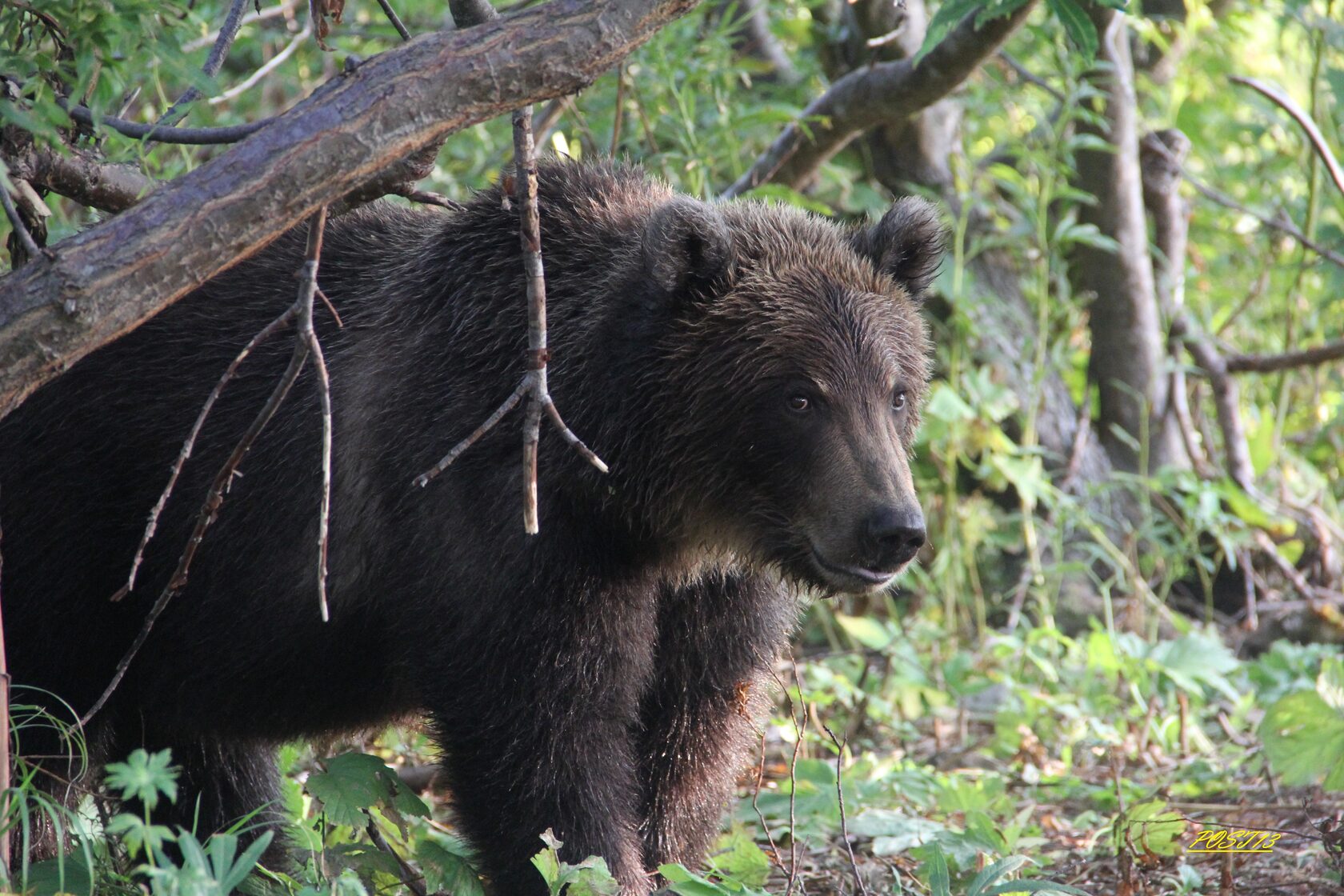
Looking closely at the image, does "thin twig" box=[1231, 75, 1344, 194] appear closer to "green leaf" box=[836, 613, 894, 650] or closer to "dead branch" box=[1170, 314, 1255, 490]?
"dead branch" box=[1170, 314, 1255, 490]

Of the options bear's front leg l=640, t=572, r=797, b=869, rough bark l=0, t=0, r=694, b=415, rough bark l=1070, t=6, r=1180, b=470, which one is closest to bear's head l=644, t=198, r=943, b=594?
bear's front leg l=640, t=572, r=797, b=869

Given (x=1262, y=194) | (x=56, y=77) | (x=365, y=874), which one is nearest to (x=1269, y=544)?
(x=1262, y=194)

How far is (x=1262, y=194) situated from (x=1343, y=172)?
132 inches

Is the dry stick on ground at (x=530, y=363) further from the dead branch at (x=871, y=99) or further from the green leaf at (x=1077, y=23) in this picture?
the dead branch at (x=871, y=99)

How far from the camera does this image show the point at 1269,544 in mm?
8320

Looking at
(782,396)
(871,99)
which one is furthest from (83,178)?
(871,99)

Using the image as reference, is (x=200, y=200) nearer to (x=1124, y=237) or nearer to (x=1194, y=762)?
(x=1194, y=762)

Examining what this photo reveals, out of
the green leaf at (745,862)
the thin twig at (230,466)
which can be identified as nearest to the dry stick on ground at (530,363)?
the thin twig at (230,466)

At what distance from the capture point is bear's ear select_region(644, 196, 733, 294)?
13.4 feet

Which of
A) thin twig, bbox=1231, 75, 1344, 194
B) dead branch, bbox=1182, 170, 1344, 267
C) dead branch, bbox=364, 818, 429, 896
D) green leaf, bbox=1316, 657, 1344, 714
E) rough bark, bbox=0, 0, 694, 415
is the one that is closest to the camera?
rough bark, bbox=0, 0, 694, 415

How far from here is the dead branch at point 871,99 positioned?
5.89 metres

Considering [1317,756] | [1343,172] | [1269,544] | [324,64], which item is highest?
[324,64]

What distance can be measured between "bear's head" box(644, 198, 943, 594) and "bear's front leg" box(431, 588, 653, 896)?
56 centimetres

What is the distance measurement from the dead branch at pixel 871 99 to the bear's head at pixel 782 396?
6.57ft
